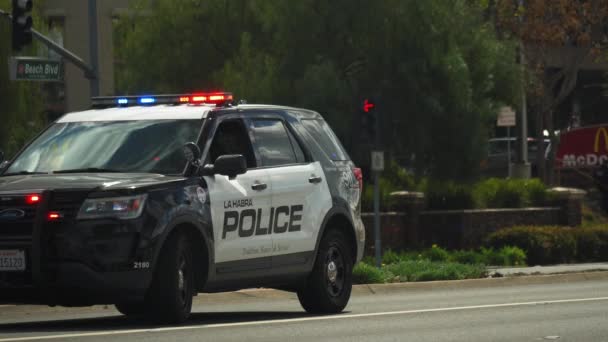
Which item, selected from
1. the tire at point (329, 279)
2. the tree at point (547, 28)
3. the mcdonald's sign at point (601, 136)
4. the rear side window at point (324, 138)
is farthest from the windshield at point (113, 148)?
the mcdonald's sign at point (601, 136)

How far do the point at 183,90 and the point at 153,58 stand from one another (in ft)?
3.67

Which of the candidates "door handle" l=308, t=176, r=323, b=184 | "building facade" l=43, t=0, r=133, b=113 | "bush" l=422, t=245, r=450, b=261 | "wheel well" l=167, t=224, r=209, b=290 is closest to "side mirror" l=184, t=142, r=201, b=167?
"wheel well" l=167, t=224, r=209, b=290

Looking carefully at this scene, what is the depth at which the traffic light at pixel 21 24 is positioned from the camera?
25.6 metres

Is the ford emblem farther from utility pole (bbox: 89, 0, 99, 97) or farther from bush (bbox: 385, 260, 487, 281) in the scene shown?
utility pole (bbox: 89, 0, 99, 97)

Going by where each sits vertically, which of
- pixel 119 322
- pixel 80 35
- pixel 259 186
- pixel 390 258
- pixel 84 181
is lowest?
pixel 390 258

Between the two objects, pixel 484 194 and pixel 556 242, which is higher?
pixel 484 194

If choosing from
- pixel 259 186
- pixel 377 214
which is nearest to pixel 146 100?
pixel 259 186

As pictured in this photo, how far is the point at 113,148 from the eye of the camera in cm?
1235

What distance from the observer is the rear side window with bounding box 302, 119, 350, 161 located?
14.3 meters

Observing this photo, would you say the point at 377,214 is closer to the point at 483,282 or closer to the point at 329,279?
the point at 483,282

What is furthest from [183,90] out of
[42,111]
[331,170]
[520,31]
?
[331,170]

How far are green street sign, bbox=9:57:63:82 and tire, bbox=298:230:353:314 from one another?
12.9 meters

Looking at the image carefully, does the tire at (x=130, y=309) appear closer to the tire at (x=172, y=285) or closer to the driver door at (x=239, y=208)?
the tire at (x=172, y=285)

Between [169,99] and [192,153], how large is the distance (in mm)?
1313
